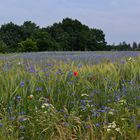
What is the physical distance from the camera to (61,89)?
14.8 feet

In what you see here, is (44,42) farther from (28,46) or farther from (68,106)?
(68,106)

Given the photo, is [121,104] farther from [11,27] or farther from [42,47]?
[11,27]

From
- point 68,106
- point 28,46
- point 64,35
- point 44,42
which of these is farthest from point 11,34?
point 68,106

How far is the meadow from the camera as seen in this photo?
11.3 feet

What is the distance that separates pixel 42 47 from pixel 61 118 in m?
28.5

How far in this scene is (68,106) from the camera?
4.25 metres

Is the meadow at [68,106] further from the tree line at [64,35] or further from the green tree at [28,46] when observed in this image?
the tree line at [64,35]

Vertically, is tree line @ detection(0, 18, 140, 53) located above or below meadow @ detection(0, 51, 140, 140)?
above

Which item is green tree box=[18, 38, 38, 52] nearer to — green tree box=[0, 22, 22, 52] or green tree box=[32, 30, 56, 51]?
green tree box=[32, 30, 56, 51]

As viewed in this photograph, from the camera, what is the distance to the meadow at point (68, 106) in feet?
11.3

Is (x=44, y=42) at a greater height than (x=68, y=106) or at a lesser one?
greater

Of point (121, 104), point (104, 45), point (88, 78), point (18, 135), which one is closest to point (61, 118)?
point (18, 135)

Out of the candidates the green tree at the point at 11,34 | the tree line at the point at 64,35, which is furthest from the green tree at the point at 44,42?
the green tree at the point at 11,34

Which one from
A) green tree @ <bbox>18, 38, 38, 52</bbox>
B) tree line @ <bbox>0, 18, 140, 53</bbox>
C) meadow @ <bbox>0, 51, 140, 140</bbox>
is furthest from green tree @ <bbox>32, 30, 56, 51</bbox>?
meadow @ <bbox>0, 51, 140, 140</bbox>
